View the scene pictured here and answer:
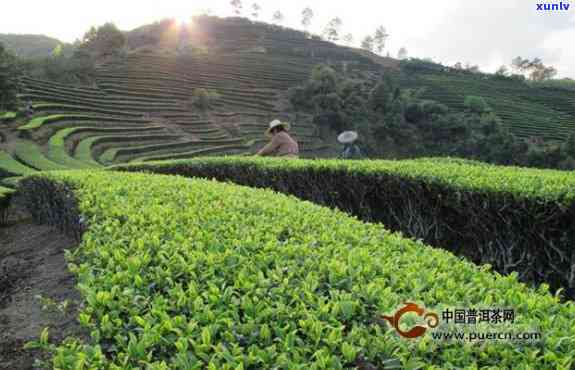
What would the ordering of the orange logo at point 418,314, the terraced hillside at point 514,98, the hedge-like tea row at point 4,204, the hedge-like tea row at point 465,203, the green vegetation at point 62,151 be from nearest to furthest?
the orange logo at point 418,314 → the hedge-like tea row at point 465,203 → the hedge-like tea row at point 4,204 → the green vegetation at point 62,151 → the terraced hillside at point 514,98

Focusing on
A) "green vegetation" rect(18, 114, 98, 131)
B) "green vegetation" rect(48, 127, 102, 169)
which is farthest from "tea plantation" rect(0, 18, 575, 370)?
"green vegetation" rect(18, 114, 98, 131)

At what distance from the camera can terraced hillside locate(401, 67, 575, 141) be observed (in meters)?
51.8

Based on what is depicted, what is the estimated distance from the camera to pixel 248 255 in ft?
8.41

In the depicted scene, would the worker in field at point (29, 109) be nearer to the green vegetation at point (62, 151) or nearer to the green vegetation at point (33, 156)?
the green vegetation at point (62, 151)

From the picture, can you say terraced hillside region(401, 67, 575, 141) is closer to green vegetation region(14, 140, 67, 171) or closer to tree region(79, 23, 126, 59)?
tree region(79, 23, 126, 59)

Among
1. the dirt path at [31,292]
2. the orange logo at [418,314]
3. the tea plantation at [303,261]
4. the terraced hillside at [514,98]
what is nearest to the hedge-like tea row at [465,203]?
the tea plantation at [303,261]

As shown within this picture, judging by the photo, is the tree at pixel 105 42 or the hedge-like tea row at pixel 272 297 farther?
the tree at pixel 105 42

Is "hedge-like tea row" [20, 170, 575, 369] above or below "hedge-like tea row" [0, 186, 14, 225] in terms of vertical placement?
above

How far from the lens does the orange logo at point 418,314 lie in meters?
1.78

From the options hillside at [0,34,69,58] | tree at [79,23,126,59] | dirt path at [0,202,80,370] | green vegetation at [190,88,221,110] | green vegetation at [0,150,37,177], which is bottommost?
green vegetation at [0,150,37,177]

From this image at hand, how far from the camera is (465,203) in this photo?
5254 millimetres

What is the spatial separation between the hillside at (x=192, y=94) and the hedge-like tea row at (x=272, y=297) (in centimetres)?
1864

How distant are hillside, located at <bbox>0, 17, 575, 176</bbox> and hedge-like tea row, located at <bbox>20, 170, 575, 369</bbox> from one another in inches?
734

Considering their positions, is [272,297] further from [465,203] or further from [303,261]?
[465,203]
